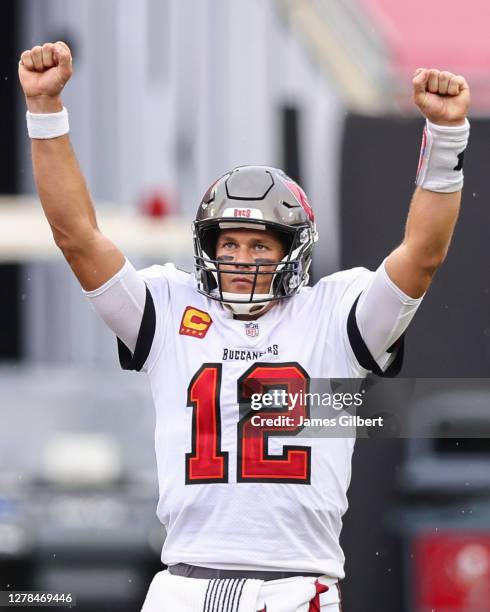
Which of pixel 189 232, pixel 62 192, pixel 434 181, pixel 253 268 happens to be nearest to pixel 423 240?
pixel 434 181

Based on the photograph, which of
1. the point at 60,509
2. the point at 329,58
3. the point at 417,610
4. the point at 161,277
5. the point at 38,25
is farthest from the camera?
the point at 38,25

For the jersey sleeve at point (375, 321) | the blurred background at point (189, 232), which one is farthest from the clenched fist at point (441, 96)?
the blurred background at point (189, 232)

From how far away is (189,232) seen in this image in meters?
12.3

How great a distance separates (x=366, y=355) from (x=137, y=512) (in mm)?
5204

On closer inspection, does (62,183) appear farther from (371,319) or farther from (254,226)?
(371,319)

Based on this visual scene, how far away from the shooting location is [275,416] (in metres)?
4.37

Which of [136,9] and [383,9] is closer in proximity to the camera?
[383,9]

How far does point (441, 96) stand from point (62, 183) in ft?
3.59

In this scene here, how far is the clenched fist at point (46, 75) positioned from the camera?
4375 mm

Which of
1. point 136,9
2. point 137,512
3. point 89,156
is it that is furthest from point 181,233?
point 136,9

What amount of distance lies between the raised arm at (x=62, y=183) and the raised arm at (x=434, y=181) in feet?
2.71

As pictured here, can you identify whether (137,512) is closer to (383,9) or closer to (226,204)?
(226,204)

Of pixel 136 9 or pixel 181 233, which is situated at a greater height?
pixel 136 9

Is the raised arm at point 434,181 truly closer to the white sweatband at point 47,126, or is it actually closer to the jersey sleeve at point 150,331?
the jersey sleeve at point 150,331
